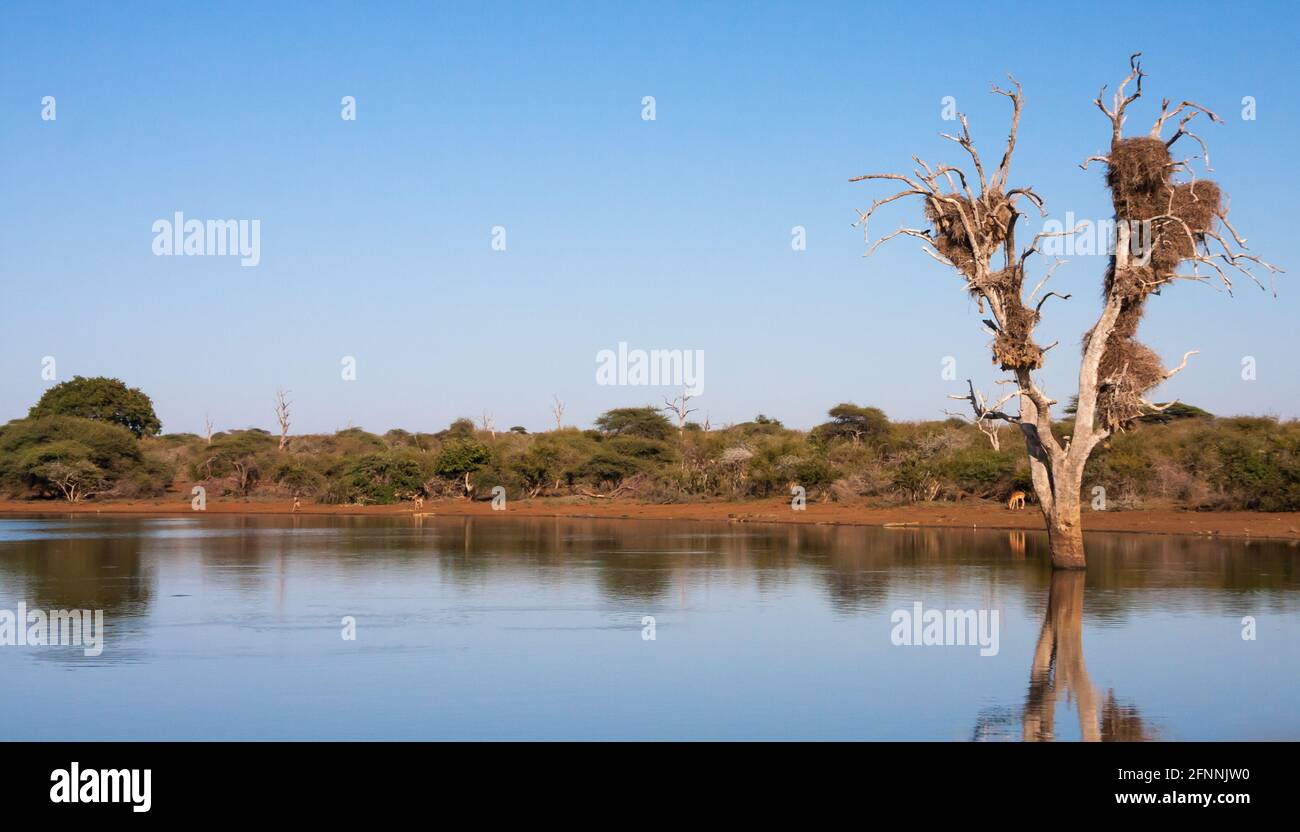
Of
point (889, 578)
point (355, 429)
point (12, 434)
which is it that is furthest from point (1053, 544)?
point (355, 429)

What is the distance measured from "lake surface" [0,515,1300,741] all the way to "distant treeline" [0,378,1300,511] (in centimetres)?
967

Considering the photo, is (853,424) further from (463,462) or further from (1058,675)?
(1058,675)

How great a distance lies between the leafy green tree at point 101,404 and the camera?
7019 cm

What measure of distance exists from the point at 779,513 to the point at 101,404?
48897mm

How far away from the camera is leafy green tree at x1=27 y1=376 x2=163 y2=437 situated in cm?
7019

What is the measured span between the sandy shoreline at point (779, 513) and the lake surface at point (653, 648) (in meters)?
4.76

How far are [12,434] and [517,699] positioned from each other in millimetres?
55910

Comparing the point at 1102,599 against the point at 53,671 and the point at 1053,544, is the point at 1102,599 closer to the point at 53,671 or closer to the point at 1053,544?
the point at 1053,544

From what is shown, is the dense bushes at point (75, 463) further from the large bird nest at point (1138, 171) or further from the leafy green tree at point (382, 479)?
the large bird nest at point (1138, 171)

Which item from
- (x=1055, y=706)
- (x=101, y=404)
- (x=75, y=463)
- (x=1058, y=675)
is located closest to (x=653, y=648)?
(x=1058, y=675)

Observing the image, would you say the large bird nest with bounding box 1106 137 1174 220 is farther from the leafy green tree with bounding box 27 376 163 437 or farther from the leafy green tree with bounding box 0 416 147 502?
the leafy green tree with bounding box 27 376 163 437

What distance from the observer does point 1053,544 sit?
21359mm
